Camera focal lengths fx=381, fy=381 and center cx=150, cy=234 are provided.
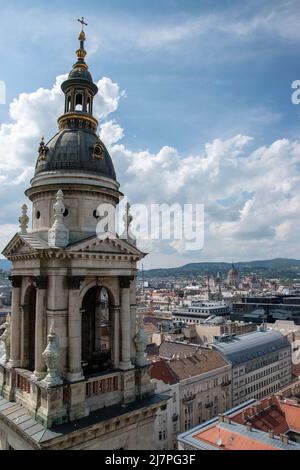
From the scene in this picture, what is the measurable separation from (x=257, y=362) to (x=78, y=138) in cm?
8187

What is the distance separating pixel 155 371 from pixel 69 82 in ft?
176

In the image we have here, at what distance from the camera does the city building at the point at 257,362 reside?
81.1 metres

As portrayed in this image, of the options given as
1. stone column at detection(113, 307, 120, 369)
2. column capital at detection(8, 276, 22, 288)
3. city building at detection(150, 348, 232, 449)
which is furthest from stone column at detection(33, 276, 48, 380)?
city building at detection(150, 348, 232, 449)

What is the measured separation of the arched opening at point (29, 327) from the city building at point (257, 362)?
2599 inches

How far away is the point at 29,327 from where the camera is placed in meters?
20.6

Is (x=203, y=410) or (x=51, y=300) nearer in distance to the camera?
(x=51, y=300)

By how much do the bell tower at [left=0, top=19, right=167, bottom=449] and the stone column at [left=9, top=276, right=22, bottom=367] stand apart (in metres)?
0.05

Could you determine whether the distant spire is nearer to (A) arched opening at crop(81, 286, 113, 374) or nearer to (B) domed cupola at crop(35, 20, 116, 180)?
(B) domed cupola at crop(35, 20, 116, 180)

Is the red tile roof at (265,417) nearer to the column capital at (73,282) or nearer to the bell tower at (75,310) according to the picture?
the bell tower at (75,310)

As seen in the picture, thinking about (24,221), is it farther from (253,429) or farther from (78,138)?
(253,429)
